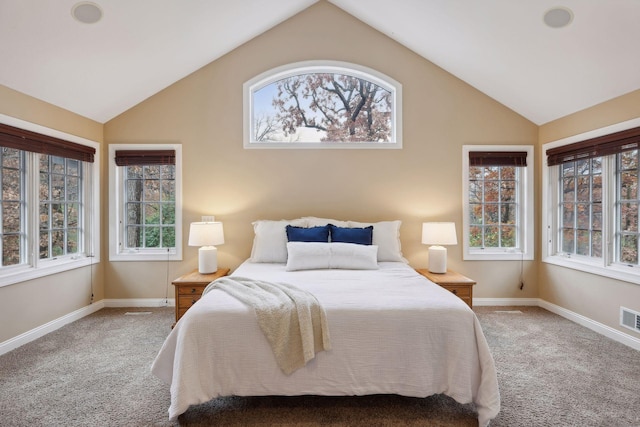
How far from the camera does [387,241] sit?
3.58m

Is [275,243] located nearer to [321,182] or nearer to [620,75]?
[321,182]

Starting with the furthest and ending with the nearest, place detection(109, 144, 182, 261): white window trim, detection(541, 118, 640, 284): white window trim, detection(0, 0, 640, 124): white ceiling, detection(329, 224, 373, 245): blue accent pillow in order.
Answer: detection(109, 144, 182, 261): white window trim
detection(329, 224, 373, 245): blue accent pillow
detection(541, 118, 640, 284): white window trim
detection(0, 0, 640, 124): white ceiling

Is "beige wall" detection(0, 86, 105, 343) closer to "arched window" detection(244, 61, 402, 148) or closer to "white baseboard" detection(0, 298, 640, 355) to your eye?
"white baseboard" detection(0, 298, 640, 355)

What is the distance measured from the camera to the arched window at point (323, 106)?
4.16 m

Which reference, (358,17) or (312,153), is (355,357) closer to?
(312,153)

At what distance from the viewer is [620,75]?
2.86 meters

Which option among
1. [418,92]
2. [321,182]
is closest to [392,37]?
[418,92]

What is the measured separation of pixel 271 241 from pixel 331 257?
0.76 m

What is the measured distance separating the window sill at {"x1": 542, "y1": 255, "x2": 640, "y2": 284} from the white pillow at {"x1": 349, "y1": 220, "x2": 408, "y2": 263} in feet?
6.03

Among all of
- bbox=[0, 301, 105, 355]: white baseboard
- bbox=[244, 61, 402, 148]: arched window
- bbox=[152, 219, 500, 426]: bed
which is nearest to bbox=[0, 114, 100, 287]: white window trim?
bbox=[0, 301, 105, 355]: white baseboard

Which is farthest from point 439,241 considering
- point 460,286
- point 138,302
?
point 138,302

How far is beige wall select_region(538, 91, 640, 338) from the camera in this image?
2998 millimetres

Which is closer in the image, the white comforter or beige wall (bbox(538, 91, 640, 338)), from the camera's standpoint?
the white comforter

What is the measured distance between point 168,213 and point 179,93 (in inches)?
58.8
